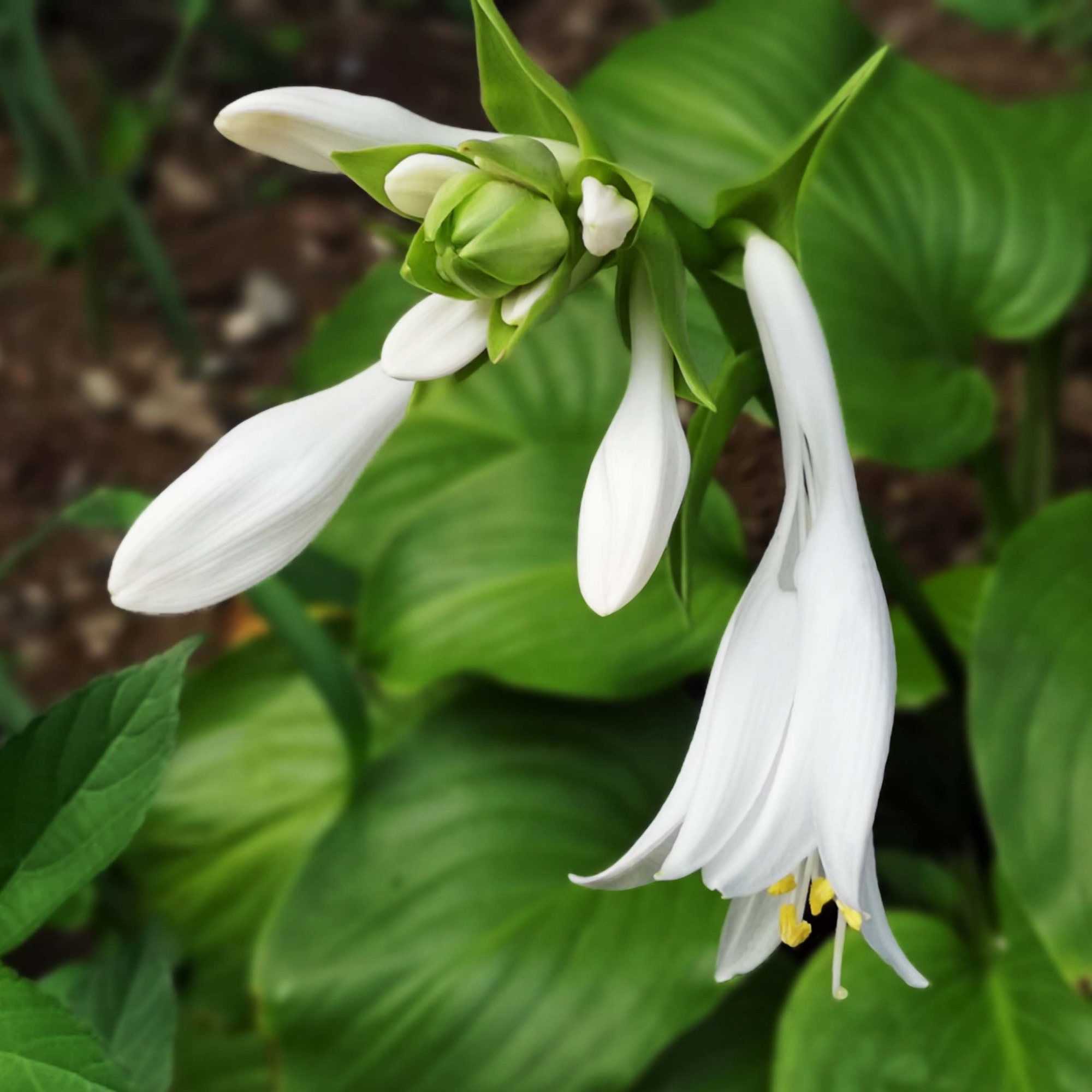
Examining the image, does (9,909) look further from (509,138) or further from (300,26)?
(300,26)

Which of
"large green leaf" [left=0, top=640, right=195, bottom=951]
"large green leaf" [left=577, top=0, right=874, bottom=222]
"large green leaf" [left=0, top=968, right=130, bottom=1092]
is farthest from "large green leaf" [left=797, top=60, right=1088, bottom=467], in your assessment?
"large green leaf" [left=0, top=968, right=130, bottom=1092]

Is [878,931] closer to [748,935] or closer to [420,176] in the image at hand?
[748,935]

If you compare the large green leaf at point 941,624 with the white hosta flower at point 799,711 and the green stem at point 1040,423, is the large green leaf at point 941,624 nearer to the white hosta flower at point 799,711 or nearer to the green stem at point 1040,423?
the green stem at point 1040,423

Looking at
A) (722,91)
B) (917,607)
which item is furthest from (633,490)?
(722,91)

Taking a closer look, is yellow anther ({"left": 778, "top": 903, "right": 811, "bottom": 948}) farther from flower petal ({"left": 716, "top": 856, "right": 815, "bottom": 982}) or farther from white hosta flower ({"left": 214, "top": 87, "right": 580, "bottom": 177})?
white hosta flower ({"left": 214, "top": 87, "right": 580, "bottom": 177})

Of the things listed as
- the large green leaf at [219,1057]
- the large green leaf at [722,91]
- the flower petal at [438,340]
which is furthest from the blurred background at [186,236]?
the flower petal at [438,340]

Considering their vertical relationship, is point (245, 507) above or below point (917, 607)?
above
